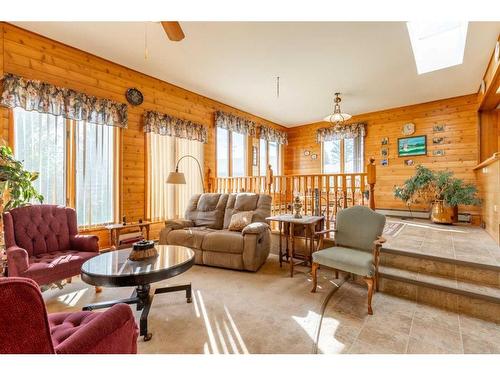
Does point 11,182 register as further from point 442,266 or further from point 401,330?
point 442,266

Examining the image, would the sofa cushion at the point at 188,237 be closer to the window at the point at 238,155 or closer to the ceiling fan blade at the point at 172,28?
the ceiling fan blade at the point at 172,28

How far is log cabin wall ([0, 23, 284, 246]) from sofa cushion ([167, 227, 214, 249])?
1.00 metres

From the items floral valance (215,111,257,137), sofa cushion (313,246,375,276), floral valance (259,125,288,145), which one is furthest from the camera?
floral valance (259,125,288,145)

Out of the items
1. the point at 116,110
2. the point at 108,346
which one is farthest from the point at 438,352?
the point at 116,110

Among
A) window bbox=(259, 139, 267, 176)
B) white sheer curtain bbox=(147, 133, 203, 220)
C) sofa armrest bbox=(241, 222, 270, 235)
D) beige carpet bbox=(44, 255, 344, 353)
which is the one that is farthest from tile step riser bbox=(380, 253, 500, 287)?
window bbox=(259, 139, 267, 176)

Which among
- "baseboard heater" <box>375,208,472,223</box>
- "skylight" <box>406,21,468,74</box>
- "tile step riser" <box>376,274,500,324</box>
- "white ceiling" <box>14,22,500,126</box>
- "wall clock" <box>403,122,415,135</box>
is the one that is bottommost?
"tile step riser" <box>376,274,500,324</box>

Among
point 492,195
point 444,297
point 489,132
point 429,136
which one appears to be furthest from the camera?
point 429,136

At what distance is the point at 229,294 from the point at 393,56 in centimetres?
414

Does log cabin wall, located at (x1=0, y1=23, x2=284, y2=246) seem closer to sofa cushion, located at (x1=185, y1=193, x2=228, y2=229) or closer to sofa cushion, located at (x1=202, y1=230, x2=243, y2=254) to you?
sofa cushion, located at (x1=185, y1=193, x2=228, y2=229)

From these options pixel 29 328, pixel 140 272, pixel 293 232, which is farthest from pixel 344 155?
pixel 29 328

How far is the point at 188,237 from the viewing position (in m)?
3.61

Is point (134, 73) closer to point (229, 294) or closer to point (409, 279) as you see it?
point (229, 294)

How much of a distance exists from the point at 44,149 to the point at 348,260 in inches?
157

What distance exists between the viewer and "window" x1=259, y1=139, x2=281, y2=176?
24.3 ft
